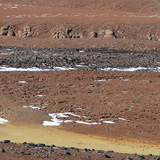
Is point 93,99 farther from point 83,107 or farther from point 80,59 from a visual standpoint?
point 80,59

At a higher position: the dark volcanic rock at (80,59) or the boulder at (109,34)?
the boulder at (109,34)

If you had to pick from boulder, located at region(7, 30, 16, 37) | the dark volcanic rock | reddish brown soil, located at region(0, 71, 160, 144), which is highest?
boulder, located at region(7, 30, 16, 37)

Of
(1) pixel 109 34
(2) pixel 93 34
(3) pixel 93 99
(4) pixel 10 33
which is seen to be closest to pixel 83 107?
(3) pixel 93 99

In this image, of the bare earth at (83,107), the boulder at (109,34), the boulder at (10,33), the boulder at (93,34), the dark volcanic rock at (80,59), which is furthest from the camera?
the boulder at (10,33)

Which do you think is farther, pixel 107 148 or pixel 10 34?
pixel 10 34

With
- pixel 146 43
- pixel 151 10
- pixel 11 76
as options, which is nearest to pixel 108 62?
pixel 11 76

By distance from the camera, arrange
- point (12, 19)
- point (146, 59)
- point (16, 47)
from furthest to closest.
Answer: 1. point (12, 19)
2. point (16, 47)
3. point (146, 59)

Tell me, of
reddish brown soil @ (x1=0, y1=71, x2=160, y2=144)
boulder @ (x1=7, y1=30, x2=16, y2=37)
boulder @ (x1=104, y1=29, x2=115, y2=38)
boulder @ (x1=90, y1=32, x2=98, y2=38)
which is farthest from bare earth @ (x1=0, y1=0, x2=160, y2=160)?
boulder @ (x1=7, y1=30, x2=16, y2=37)

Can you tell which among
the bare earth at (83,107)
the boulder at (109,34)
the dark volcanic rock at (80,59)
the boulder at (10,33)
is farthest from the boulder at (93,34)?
the boulder at (10,33)

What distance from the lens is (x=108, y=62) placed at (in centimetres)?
2381

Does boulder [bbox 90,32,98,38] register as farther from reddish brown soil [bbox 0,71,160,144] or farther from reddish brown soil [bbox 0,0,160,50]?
reddish brown soil [bbox 0,71,160,144]

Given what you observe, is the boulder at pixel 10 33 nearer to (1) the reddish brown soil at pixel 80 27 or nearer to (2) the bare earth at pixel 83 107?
(1) the reddish brown soil at pixel 80 27

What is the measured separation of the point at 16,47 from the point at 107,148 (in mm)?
20156

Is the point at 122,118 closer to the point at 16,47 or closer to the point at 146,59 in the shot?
the point at 146,59
